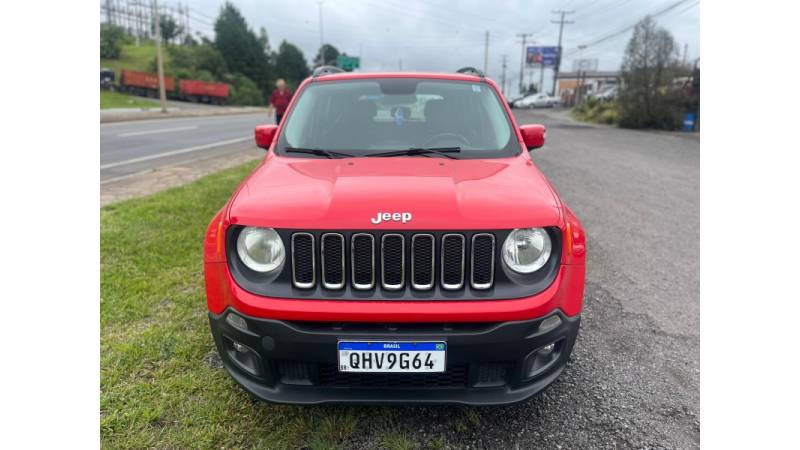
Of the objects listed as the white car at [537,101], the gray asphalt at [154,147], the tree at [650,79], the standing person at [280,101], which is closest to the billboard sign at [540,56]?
the white car at [537,101]

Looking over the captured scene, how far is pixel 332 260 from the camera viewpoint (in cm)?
212

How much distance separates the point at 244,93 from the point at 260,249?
74557mm

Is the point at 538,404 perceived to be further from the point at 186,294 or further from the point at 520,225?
the point at 186,294

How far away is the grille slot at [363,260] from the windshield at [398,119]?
3.16 feet

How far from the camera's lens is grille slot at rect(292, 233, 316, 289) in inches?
83.4

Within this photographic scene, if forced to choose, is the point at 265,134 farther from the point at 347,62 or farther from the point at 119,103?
the point at 347,62

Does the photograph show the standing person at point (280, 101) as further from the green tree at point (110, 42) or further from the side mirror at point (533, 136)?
the green tree at point (110, 42)

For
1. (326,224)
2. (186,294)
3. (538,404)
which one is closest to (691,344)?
(538,404)

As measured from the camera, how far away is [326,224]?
2102mm

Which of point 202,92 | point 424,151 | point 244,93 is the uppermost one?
point 244,93

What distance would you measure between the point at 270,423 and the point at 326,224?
44.9 inches

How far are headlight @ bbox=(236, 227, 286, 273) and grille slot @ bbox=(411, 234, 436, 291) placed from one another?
1.93 feet

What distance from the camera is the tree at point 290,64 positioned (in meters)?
97.4

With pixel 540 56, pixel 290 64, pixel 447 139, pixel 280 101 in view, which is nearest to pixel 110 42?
pixel 290 64
